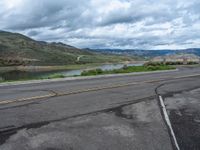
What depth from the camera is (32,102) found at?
8.99 meters

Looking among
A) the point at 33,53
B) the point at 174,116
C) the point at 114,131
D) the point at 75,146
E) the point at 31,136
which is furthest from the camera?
the point at 33,53

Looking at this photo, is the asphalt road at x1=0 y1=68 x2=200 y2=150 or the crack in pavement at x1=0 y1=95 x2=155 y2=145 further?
the crack in pavement at x1=0 y1=95 x2=155 y2=145

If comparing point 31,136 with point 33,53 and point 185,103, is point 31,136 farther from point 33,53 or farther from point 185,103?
point 33,53

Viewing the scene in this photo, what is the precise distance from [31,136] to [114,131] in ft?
5.16

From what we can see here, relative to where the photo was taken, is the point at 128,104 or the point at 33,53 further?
the point at 33,53

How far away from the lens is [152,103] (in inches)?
362

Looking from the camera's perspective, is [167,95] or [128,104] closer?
[128,104]

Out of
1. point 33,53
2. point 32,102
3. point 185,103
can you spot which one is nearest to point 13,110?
point 32,102

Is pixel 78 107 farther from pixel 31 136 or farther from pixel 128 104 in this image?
pixel 31 136

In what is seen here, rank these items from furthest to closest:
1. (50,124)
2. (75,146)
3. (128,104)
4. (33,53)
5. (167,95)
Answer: (33,53) → (167,95) → (128,104) → (50,124) → (75,146)

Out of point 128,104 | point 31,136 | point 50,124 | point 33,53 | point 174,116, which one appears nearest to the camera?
point 31,136

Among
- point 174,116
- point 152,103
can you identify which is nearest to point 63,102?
point 152,103

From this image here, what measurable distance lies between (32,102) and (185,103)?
4708 millimetres

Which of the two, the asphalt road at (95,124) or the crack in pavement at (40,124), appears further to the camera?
the crack in pavement at (40,124)
